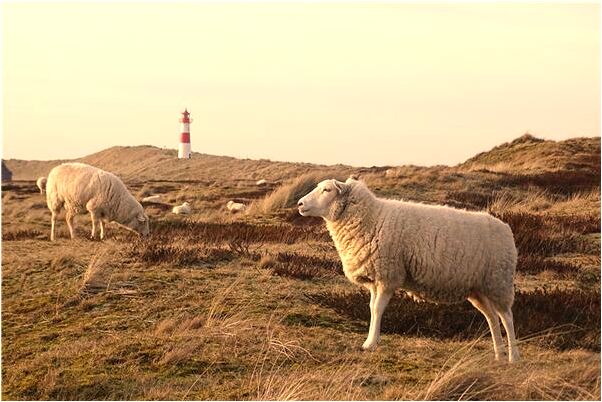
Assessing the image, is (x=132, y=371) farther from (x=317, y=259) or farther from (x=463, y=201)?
(x=463, y=201)

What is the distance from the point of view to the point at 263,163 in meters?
55.3

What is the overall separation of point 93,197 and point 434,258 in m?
11.5

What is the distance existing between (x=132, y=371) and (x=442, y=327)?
3.54 meters

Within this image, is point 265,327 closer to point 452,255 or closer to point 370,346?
point 370,346

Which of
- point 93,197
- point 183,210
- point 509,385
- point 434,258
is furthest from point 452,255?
point 183,210

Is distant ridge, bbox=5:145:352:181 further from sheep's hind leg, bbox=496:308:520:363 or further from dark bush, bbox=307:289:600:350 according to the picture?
sheep's hind leg, bbox=496:308:520:363

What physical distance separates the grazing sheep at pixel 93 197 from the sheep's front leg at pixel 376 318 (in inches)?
420

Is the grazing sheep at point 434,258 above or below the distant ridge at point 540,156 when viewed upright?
below

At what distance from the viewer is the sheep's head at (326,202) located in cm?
772

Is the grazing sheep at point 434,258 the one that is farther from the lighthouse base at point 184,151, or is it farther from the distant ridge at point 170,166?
the lighthouse base at point 184,151

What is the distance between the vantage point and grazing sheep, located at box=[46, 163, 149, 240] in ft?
54.9

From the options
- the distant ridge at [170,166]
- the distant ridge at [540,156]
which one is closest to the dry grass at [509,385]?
the distant ridge at [540,156]

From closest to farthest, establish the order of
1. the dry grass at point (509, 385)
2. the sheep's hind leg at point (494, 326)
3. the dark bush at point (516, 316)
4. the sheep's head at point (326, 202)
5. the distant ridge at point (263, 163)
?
the dry grass at point (509, 385)
the sheep's hind leg at point (494, 326)
the sheep's head at point (326, 202)
the dark bush at point (516, 316)
the distant ridge at point (263, 163)

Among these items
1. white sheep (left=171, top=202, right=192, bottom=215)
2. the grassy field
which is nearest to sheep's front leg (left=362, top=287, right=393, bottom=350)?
the grassy field
